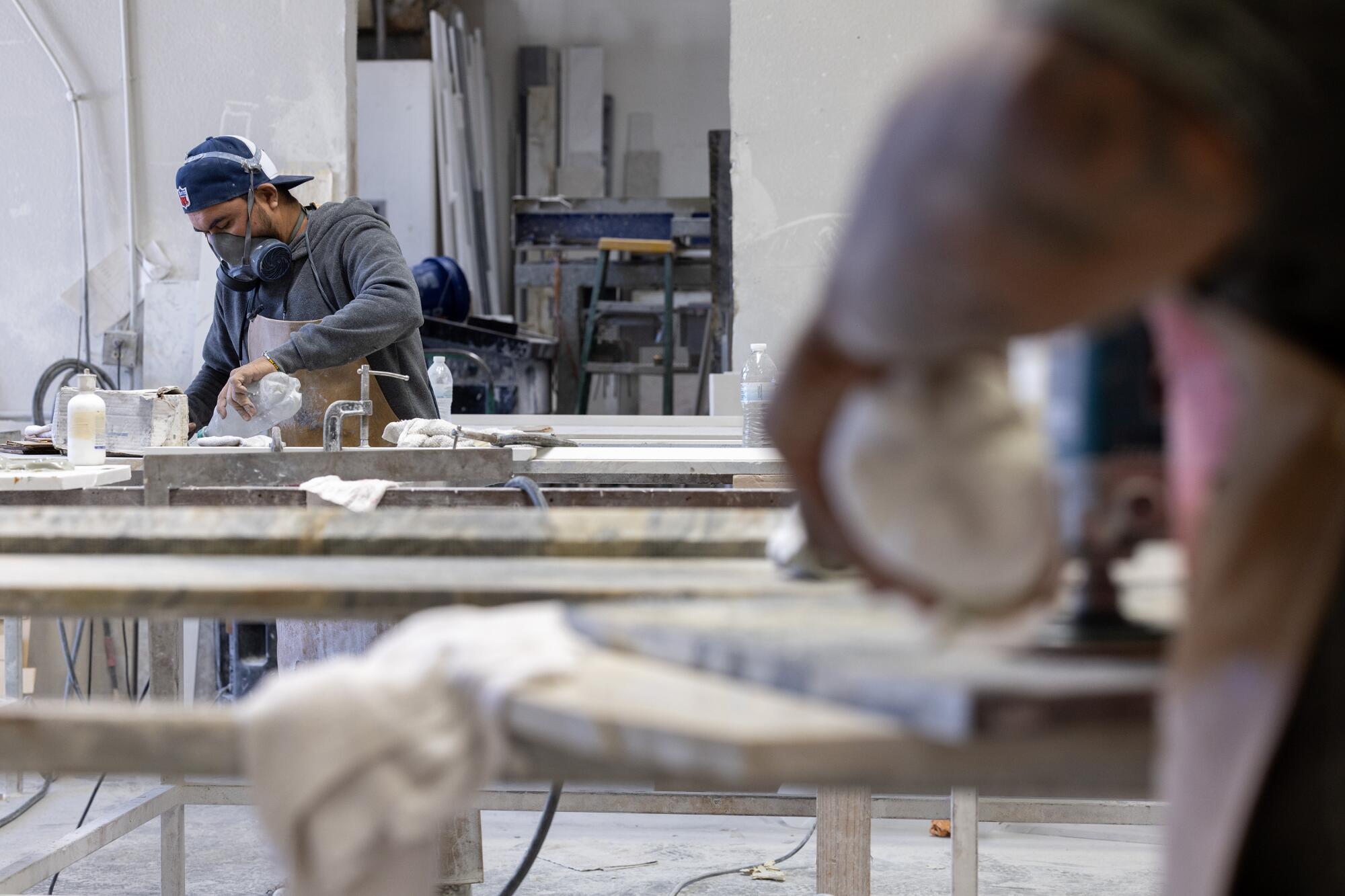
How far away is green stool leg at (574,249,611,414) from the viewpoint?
26.8 ft

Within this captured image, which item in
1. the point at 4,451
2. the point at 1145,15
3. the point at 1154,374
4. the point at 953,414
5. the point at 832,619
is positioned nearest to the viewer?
the point at 1145,15

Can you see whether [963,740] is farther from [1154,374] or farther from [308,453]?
[308,453]

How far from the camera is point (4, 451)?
362cm

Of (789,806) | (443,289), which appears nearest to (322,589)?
(789,806)

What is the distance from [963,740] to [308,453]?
8.36ft

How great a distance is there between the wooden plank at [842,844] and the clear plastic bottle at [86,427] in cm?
207

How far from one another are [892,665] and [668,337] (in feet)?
23.5

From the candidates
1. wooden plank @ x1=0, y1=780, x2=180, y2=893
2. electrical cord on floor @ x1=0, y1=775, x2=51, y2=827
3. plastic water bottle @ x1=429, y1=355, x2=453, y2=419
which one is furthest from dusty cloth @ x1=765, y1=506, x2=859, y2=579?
plastic water bottle @ x1=429, y1=355, x2=453, y2=419

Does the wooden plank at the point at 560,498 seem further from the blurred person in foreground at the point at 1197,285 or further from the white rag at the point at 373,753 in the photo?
the blurred person in foreground at the point at 1197,285

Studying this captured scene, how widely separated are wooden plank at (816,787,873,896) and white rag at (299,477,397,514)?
43.6 inches

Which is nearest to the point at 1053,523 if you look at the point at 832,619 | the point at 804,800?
the point at 832,619

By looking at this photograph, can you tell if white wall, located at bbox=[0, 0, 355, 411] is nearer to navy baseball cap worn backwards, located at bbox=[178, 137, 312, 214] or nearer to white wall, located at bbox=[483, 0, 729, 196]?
navy baseball cap worn backwards, located at bbox=[178, 137, 312, 214]

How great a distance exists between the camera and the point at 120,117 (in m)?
5.95

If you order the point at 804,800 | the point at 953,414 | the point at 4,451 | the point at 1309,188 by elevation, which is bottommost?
the point at 804,800
